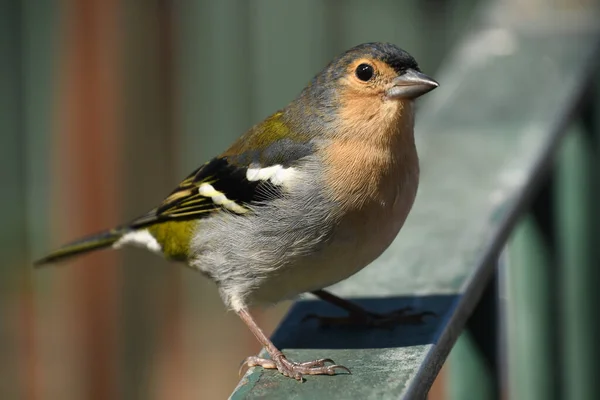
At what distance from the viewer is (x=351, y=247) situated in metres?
2.49

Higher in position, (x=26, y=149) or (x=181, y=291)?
(x=26, y=149)

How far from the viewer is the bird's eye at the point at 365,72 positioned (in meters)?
2.78

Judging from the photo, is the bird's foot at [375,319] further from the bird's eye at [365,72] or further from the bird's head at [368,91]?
the bird's eye at [365,72]

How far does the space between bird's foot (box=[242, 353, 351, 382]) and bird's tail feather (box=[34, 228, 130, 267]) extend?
4.00 ft

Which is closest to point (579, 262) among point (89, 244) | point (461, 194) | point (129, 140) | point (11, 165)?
point (461, 194)

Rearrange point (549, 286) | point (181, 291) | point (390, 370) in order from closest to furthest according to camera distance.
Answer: point (390, 370)
point (549, 286)
point (181, 291)

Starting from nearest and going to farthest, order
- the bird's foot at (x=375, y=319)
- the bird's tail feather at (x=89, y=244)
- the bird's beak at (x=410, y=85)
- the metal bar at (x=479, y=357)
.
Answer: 1. the bird's foot at (x=375, y=319)
2. the metal bar at (x=479, y=357)
3. the bird's beak at (x=410, y=85)
4. the bird's tail feather at (x=89, y=244)

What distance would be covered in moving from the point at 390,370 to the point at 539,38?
2.67 meters

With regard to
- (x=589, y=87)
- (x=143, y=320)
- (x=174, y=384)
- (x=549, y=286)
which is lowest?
(x=174, y=384)

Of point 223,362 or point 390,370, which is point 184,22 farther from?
point 390,370

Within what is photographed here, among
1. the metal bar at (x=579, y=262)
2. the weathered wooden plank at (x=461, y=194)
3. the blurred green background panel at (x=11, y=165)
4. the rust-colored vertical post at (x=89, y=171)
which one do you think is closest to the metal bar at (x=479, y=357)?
the weathered wooden plank at (x=461, y=194)

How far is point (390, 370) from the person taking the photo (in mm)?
2029

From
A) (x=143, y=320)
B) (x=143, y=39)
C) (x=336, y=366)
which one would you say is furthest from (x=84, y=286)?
(x=336, y=366)

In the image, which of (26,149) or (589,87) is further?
(26,149)
